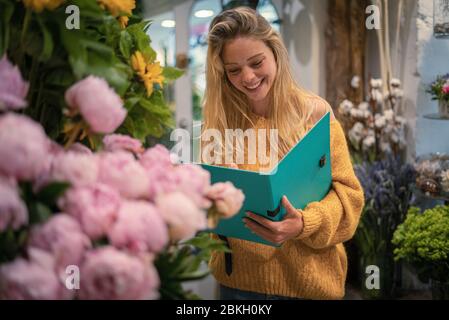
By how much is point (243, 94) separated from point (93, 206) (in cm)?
60

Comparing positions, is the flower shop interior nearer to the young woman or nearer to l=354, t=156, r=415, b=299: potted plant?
the young woman

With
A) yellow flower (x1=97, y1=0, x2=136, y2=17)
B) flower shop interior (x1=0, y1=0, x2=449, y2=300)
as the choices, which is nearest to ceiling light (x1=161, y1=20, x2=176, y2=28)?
flower shop interior (x1=0, y1=0, x2=449, y2=300)

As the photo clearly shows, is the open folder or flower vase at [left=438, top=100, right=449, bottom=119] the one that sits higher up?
flower vase at [left=438, top=100, right=449, bottom=119]

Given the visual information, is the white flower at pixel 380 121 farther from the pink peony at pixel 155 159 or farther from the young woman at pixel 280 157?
the pink peony at pixel 155 159

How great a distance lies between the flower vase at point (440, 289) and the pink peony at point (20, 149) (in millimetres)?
1544

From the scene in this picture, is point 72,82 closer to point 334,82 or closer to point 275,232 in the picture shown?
point 275,232

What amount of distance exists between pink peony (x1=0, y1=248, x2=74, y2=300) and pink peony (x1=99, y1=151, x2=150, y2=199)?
10 cm

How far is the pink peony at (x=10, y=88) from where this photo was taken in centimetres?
57

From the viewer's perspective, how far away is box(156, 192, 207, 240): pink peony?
56 cm

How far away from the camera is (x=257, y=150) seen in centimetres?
107

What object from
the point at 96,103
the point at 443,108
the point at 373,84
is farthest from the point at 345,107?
the point at 96,103

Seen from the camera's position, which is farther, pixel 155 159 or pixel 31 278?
pixel 155 159

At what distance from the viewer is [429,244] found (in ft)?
5.66

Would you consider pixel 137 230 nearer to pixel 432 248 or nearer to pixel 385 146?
pixel 432 248
